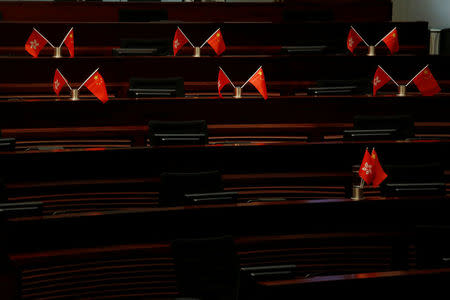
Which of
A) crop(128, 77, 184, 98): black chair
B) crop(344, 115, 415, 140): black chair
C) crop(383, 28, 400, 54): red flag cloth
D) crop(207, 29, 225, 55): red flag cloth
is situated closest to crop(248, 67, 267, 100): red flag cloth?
crop(128, 77, 184, 98): black chair

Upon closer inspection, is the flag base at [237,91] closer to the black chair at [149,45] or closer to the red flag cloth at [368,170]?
the black chair at [149,45]

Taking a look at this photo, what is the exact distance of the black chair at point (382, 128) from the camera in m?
4.79

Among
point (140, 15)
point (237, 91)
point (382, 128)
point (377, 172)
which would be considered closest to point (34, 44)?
point (140, 15)

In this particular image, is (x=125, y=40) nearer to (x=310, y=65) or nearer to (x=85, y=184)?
(x=310, y=65)

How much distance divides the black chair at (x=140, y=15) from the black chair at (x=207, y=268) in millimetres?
4376

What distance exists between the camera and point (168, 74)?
19.8 feet

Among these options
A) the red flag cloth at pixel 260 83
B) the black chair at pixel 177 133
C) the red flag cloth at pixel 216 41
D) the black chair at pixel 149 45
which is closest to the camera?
the black chair at pixel 177 133

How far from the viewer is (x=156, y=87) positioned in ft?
18.1

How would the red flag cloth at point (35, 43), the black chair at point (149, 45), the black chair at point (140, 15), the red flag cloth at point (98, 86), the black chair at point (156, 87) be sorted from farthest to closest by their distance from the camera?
the black chair at point (140, 15), the black chair at point (149, 45), the red flag cloth at point (35, 43), the black chair at point (156, 87), the red flag cloth at point (98, 86)

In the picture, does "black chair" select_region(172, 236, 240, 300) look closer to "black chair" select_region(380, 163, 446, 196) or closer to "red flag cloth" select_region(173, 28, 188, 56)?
"black chair" select_region(380, 163, 446, 196)

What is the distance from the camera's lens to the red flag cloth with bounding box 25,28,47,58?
19.4 ft

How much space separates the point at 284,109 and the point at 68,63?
6.34 ft

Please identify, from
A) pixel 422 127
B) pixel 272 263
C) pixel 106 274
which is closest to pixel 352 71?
pixel 422 127

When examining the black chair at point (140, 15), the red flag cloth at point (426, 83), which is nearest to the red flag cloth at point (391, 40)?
the red flag cloth at point (426, 83)
